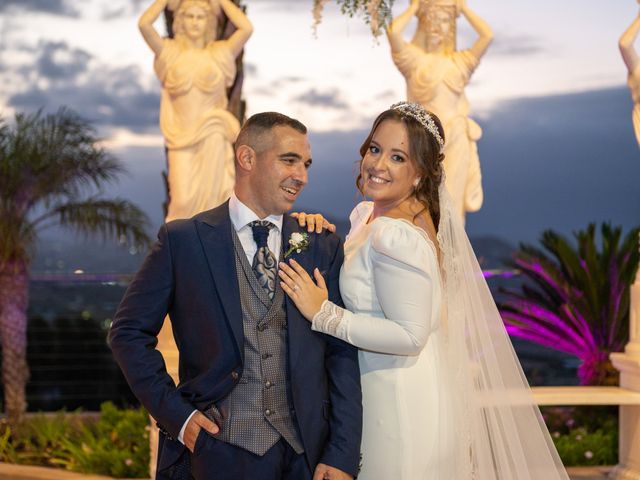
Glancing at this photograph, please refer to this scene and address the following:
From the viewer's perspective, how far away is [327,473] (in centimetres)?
302

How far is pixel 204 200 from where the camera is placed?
267 inches

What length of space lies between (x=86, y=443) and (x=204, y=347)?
4.68 metres

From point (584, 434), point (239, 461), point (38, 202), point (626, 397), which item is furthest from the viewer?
point (38, 202)

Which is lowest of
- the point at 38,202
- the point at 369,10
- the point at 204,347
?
the point at 204,347

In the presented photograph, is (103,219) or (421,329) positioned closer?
(421,329)

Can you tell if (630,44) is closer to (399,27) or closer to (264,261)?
(399,27)

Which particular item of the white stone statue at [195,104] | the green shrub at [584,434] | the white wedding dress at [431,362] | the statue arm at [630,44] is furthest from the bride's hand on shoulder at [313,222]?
the green shrub at [584,434]

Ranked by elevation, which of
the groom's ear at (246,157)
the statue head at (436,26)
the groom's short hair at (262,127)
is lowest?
the groom's ear at (246,157)

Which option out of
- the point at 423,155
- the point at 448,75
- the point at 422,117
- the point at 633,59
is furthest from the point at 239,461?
the point at 633,59

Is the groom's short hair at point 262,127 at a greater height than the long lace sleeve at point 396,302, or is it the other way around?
the groom's short hair at point 262,127

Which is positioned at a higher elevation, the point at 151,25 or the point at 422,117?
the point at 151,25

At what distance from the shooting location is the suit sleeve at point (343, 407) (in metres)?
3.05

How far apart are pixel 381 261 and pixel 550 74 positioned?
12.5 meters

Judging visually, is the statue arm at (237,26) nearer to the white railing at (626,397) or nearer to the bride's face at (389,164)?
the white railing at (626,397)
